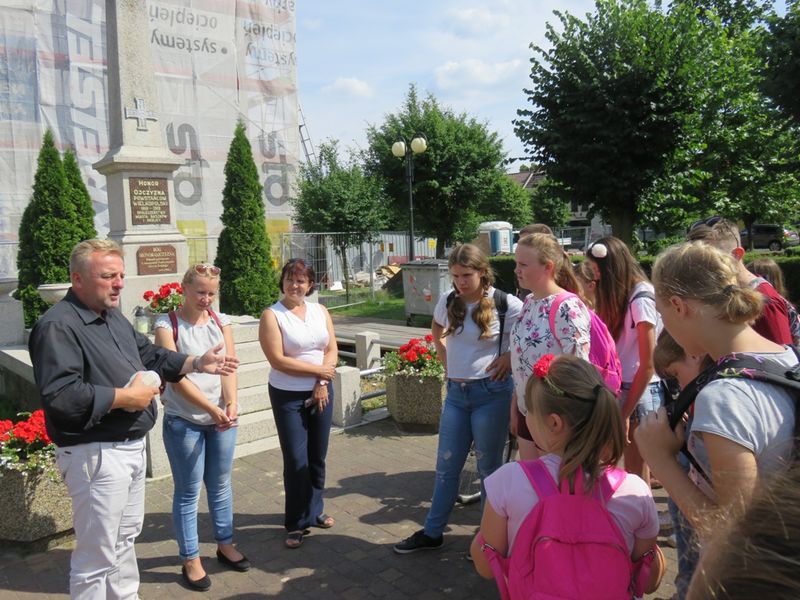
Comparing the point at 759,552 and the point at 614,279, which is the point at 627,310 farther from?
the point at 759,552

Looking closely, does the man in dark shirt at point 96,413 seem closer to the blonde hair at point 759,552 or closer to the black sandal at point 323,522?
the black sandal at point 323,522

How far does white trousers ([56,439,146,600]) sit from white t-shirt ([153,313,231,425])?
655mm

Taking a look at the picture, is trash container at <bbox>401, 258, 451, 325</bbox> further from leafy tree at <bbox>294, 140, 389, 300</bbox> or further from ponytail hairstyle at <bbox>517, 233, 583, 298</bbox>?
ponytail hairstyle at <bbox>517, 233, 583, 298</bbox>

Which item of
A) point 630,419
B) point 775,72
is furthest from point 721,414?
point 775,72

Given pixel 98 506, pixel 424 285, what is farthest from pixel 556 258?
pixel 424 285

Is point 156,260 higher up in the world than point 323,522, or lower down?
higher up

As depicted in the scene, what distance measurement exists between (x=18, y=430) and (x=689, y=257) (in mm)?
4357

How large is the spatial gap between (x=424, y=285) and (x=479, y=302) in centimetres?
1068

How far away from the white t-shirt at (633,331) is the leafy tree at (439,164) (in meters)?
20.4

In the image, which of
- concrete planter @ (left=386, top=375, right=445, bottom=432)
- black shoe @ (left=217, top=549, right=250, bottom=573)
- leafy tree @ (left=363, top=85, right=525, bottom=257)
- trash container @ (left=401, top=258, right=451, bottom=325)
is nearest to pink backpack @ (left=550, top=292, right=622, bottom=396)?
black shoe @ (left=217, top=549, right=250, bottom=573)

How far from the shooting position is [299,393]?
4.01 metres

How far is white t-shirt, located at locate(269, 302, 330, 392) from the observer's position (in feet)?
13.1

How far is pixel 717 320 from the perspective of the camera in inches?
69.9

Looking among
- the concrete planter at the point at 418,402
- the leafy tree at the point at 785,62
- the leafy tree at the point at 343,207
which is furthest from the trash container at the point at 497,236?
the concrete planter at the point at 418,402
